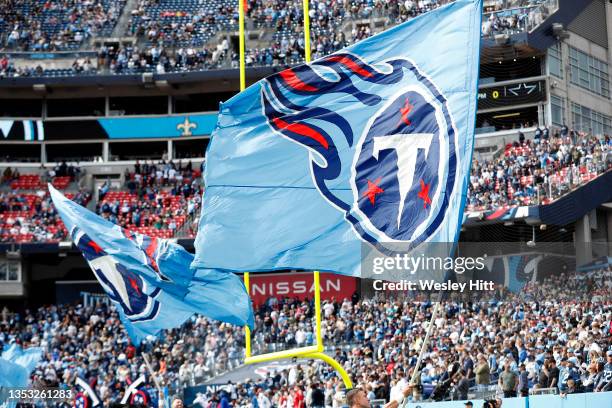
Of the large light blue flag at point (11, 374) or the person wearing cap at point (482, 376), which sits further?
the large light blue flag at point (11, 374)

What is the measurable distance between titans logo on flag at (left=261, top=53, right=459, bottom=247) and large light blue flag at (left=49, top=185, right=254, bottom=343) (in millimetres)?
4163

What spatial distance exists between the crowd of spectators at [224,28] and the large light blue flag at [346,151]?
100ft

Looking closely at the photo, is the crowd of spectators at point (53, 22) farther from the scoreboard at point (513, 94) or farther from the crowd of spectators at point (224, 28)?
the scoreboard at point (513, 94)

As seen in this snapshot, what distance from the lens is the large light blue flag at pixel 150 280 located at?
15.1 meters

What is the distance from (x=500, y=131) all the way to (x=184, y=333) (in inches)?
566

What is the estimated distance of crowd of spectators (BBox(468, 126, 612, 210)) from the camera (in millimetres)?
34281

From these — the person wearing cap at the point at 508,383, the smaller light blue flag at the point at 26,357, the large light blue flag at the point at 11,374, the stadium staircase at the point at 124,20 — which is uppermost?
the stadium staircase at the point at 124,20

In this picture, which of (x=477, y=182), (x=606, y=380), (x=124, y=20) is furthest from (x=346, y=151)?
(x=124, y=20)

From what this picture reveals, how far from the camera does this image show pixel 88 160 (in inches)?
1885

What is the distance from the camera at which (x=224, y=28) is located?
47906 millimetres

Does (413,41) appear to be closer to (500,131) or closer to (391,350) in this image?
(391,350)

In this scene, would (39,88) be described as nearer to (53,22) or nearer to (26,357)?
(53,22)

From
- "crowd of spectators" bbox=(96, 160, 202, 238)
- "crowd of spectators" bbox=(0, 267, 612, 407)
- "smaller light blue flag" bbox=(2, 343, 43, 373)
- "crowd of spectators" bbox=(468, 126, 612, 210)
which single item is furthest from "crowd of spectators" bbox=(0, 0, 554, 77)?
"smaller light blue flag" bbox=(2, 343, 43, 373)

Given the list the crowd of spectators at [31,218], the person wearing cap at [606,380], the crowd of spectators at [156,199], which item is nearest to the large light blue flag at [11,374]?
the person wearing cap at [606,380]
